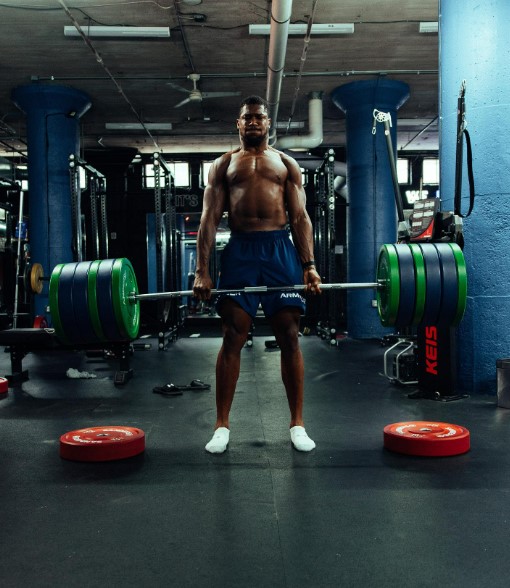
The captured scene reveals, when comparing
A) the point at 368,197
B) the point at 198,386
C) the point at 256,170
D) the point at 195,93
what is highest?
the point at 195,93

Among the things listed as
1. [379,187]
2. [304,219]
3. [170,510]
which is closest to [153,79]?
[379,187]

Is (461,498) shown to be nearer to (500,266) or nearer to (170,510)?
(170,510)

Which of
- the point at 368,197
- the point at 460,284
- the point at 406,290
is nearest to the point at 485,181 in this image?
the point at 460,284

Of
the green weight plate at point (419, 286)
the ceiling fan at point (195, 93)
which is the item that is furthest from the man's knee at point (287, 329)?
the ceiling fan at point (195, 93)

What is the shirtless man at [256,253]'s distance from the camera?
94.7 inches

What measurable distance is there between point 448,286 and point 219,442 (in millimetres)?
1079

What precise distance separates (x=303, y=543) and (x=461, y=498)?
59 centimetres

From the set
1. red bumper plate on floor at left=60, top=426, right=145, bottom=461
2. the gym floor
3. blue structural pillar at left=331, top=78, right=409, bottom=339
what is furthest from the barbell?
blue structural pillar at left=331, top=78, right=409, bottom=339

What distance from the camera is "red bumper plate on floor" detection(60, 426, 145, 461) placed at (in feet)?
7.32

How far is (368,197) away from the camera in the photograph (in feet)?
25.1

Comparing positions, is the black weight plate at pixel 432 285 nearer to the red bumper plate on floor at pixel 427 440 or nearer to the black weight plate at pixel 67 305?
the red bumper plate on floor at pixel 427 440

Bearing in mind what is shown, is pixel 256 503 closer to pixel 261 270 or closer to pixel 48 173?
pixel 261 270

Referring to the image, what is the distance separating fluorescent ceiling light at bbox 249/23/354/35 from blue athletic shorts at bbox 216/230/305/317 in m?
4.04

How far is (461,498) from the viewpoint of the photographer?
1.80 meters
